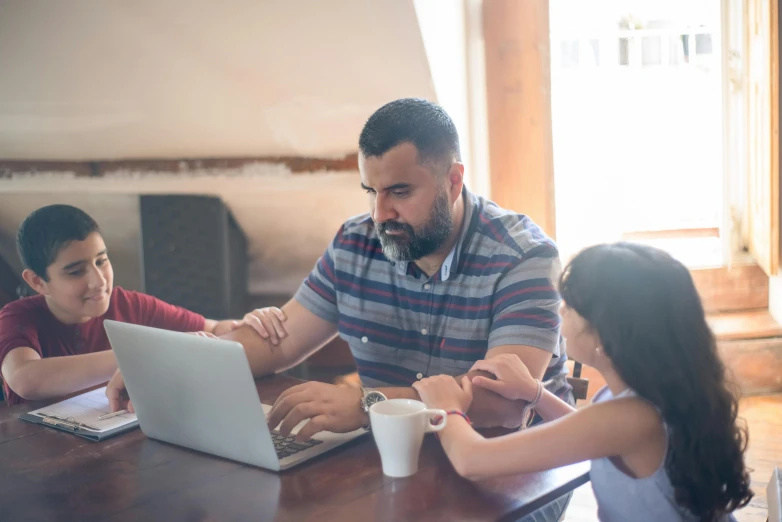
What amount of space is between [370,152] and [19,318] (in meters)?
0.91

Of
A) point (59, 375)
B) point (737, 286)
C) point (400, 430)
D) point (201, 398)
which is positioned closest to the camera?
point (400, 430)

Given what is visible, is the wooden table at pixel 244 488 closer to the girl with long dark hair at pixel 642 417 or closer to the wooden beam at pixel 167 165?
the girl with long dark hair at pixel 642 417

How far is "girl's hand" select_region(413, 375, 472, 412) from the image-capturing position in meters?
1.23

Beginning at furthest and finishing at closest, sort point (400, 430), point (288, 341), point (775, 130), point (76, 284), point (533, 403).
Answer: point (775, 130)
point (76, 284)
point (288, 341)
point (533, 403)
point (400, 430)

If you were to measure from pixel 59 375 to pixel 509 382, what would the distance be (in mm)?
901

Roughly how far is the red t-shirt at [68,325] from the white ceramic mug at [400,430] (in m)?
1.01

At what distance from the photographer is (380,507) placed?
40.7 inches

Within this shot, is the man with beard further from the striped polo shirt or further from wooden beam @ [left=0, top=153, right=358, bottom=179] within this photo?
wooden beam @ [left=0, top=153, right=358, bottom=179]

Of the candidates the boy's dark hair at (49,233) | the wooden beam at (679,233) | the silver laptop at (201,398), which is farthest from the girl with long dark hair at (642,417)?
the wooden beam at (679,233)

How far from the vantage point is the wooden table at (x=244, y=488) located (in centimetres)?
104

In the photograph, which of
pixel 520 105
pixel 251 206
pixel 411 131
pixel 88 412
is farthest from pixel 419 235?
pixel 251 206

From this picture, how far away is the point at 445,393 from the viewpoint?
1.24 metres

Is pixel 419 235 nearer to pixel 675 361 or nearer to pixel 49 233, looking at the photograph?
pixel 675 361

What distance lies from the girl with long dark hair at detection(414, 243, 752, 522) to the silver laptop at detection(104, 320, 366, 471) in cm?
25
